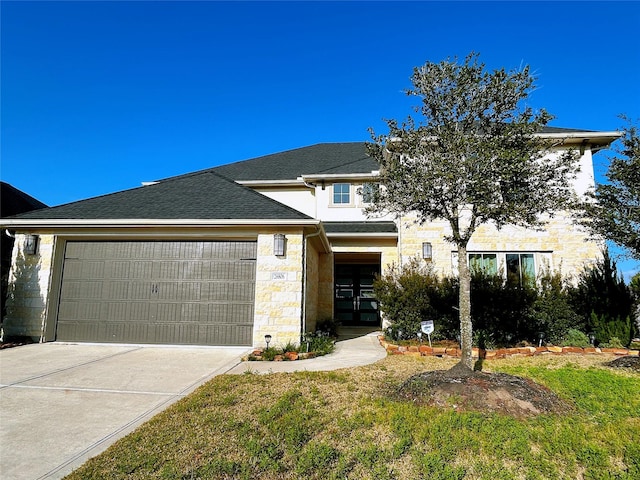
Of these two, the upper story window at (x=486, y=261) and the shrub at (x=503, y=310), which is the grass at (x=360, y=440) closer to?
the shrub at (x=503, y=310)

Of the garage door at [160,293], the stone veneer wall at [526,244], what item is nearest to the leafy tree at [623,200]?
the stone veneer wall at [526,244]

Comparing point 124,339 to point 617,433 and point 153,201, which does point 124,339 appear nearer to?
point 153,201

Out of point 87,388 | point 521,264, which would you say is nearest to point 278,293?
point 87,388

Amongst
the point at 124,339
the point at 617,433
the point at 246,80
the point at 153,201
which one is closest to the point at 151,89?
the point at 246,80

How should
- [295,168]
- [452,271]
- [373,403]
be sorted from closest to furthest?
[373,403], [452,271], [295,168]

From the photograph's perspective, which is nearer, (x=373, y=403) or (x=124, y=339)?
(x=373, y=403)

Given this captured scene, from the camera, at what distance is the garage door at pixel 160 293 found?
28.1 ft

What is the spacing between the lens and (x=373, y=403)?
14.3ft

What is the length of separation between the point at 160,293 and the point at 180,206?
233cm

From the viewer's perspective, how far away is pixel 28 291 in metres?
8.82

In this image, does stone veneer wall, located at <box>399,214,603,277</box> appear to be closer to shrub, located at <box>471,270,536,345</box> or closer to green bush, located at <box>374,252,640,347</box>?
green bush, located at <box>374,252,640,347</box>

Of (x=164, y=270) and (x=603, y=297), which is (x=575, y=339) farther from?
(x=164, y=270)

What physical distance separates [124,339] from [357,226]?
314 inches

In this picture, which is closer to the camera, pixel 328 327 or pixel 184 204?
pixel 184 204
